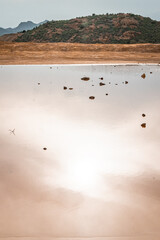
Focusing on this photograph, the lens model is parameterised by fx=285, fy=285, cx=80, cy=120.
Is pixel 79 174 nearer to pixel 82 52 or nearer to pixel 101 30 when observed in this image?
pixel 82 52

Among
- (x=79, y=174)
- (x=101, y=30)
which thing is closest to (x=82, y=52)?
(x=79, y=174)

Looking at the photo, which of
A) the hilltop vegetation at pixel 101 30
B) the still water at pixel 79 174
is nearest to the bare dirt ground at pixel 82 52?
the still water at pixel 79 174

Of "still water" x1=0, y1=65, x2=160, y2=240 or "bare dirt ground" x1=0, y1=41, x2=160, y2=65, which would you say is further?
"bare dirt ground" x1=0, y1=41, x2=160, y2=65

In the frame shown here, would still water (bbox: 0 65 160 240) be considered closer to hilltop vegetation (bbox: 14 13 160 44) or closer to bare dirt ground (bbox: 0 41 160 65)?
bare dirt ground (bbox: 0 41 160 65)

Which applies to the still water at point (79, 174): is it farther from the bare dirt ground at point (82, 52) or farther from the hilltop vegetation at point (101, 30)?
the hilltop vegetation at point (101, 30)

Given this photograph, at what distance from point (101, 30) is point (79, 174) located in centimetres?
8936

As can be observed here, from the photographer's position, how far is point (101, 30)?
88312 mm

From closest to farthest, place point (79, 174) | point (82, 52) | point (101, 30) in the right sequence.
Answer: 1. point (79, 174)
2. point (82, 52)
3. point (101, 30)

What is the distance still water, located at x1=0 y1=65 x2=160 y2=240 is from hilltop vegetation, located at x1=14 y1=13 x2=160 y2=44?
77173 mm

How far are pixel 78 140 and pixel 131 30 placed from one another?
285ft

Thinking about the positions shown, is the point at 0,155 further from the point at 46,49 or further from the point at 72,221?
the point at 46,49

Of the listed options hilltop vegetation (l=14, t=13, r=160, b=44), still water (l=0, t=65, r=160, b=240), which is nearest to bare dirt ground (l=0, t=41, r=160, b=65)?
still water (l=0, t=65, r=160, b=240)

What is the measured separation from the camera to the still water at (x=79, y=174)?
2.83m

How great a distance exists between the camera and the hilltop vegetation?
83625 mm
